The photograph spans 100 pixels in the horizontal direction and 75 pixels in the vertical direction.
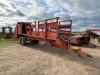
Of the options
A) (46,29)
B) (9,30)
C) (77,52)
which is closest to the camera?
(77,52)

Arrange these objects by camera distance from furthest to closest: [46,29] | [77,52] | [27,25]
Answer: [27,25], [46,29], [77,52]

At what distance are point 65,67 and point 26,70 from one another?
187 centimetres

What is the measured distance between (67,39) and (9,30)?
57.8 feet

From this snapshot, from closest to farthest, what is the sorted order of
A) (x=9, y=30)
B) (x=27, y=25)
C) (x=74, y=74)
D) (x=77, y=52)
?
(x=74, y=74) → (x=77, y=52) → (x=27, y=25) → (x=9, y=30)

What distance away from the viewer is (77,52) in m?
11.2

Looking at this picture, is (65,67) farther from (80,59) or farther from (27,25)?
(27,25)

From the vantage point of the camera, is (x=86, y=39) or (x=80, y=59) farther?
(x=86, y=39)

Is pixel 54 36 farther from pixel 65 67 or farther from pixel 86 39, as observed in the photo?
pixel 86 39

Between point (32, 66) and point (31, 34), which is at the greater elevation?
point (31, 34)

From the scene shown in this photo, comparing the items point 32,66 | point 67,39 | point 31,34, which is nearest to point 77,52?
point 67,39

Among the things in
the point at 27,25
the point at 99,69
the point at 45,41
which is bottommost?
the point at 99,69

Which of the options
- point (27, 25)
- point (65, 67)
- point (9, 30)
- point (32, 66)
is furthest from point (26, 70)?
point (9, 30)

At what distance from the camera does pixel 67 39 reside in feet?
40.5

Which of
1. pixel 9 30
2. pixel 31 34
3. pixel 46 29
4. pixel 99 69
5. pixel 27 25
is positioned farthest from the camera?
pixel 9 30
